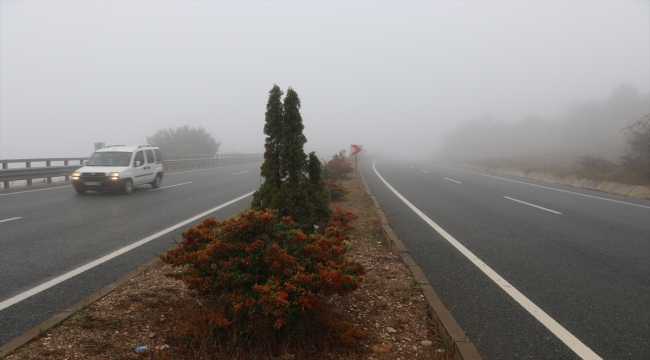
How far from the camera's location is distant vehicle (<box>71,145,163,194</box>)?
14.6 meters

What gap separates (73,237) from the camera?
317 inches

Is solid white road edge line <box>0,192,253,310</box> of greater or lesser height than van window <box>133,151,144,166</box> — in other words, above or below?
below

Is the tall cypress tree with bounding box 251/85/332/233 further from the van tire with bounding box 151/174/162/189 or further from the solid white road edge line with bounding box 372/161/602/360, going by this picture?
the van tire with bounding box 151/174/162/189

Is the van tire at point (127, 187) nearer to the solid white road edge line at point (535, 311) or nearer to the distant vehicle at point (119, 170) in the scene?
the distant vehicle at point (119, 170)

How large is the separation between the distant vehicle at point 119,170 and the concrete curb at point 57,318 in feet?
33.7

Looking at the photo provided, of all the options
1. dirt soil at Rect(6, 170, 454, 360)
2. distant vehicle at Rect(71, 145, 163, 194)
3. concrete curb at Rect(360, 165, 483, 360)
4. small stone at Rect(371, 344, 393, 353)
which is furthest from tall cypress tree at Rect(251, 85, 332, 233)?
distant vehicle at Rect(71, 145, 163, 194)

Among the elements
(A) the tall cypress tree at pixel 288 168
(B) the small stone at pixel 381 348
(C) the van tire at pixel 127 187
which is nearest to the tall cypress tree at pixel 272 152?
(A) the tall cypress tree at pixel 288 168

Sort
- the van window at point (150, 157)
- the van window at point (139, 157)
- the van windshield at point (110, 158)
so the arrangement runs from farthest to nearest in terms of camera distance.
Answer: the van window at point (150, 157) → the van window at point (139, 157) → the van windshield at point (110, 158)

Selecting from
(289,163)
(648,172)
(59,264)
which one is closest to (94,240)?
(59,264)

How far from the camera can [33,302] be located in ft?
15.4

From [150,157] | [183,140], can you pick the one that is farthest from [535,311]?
[183,140]

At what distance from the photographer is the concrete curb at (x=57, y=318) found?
11.5ft

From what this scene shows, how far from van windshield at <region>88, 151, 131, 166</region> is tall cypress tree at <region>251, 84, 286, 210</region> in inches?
444

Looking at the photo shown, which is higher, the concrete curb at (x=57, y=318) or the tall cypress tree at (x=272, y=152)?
the tall cypress tree at (x=272, y=152)
